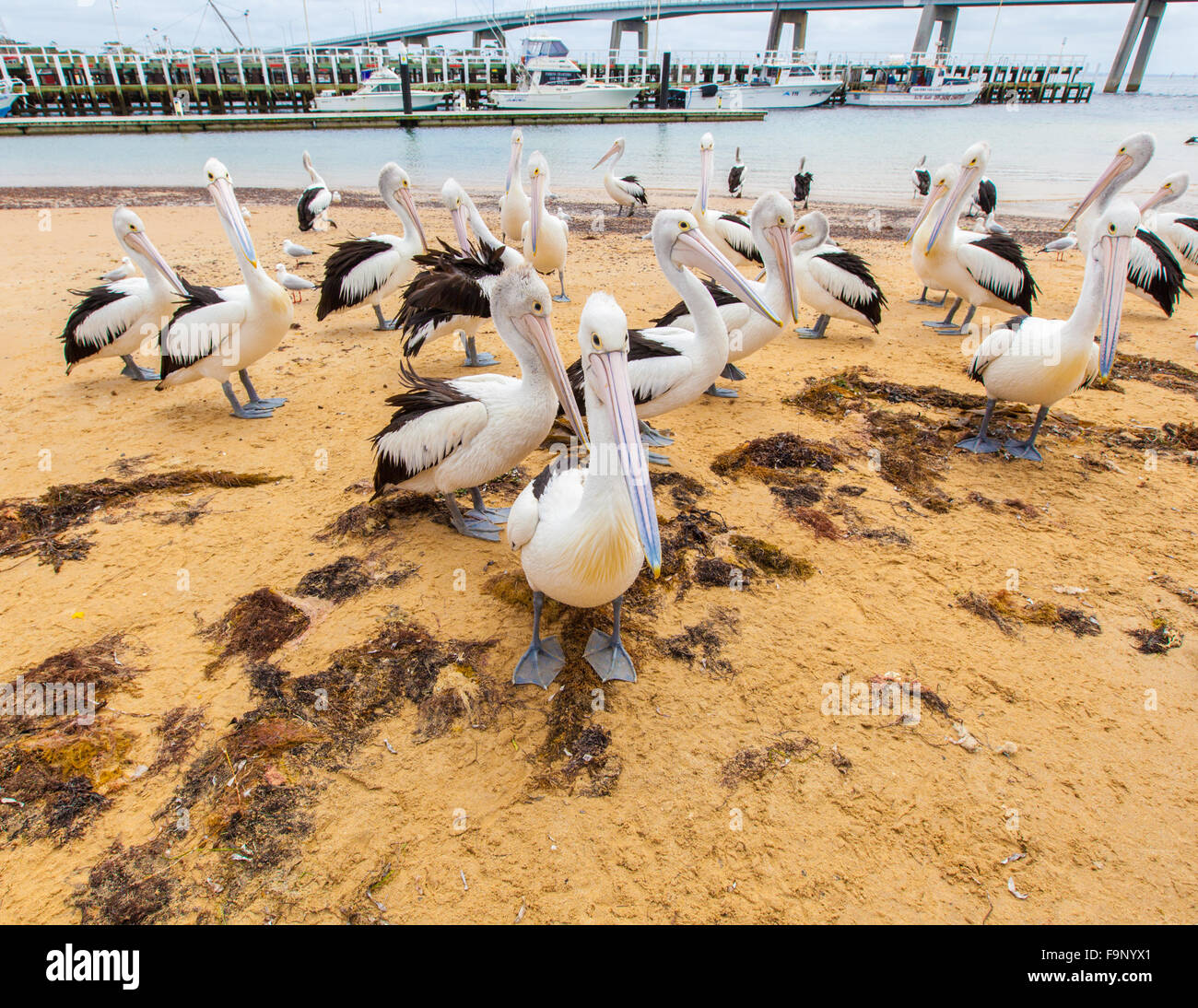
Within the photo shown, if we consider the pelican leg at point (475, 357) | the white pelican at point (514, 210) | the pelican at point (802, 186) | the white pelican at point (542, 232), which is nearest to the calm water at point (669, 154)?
the pelican at point (802, 186)

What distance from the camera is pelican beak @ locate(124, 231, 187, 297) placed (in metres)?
6.00

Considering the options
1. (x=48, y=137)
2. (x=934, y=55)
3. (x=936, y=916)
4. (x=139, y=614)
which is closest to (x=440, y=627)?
(x=139, y=614)

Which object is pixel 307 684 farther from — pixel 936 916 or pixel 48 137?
pixel 48 137

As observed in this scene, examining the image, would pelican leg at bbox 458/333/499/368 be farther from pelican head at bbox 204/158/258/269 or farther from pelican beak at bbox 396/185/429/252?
pelican head at bbox 204/158/258/269

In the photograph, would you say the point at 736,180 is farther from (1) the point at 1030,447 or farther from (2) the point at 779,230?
(1) the point at 1030,447

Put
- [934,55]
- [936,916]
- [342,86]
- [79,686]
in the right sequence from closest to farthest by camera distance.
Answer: [936,916], [79,686], [342,86], [934,55]

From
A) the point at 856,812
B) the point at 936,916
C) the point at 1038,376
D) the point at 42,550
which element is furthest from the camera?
the point at 1038,376

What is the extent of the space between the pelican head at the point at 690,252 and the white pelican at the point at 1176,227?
26.3ft

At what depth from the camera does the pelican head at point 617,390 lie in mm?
2516

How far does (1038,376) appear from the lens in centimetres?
480

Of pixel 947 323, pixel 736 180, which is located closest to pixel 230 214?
pixel 947 323

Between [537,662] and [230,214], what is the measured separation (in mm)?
5225

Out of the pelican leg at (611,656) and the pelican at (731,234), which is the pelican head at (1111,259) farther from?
the pelican at (731,234)

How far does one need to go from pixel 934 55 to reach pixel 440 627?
3936 inches
